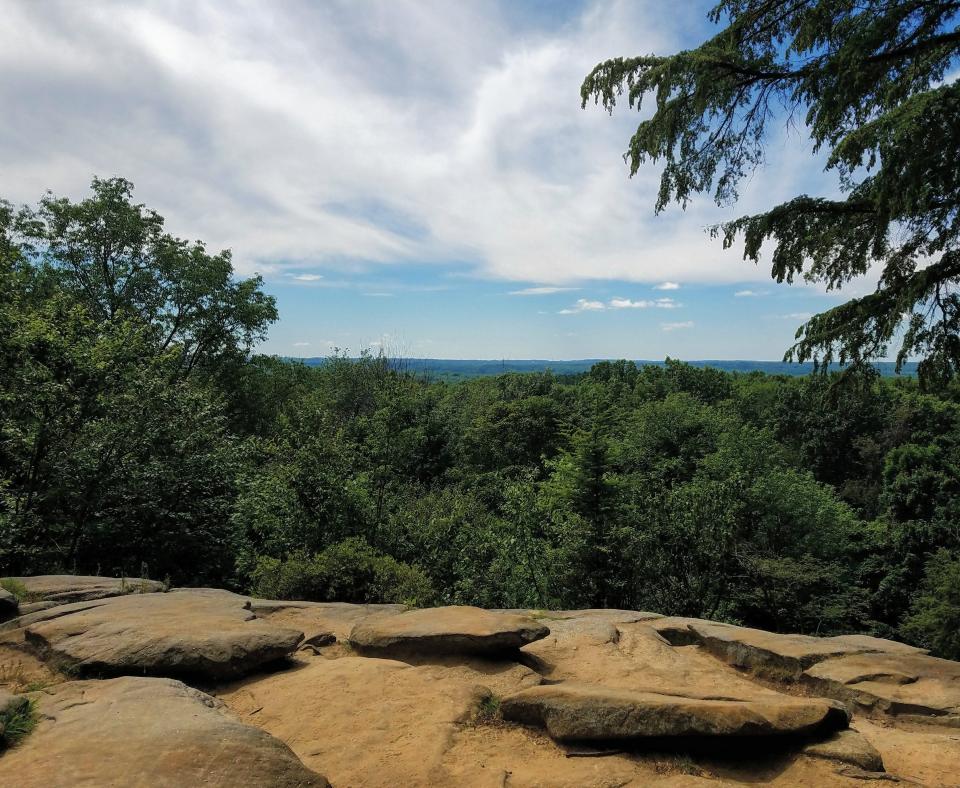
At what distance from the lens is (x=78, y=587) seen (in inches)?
324

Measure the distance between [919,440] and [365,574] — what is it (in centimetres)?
3784

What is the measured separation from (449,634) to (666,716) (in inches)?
104

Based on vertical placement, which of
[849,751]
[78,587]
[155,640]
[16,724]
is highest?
[16,724]

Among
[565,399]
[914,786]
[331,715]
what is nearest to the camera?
[914,786]

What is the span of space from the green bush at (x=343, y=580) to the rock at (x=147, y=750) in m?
5.82

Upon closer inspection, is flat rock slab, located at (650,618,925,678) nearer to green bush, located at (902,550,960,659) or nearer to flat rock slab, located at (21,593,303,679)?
flat rock slab, located at (21,593,303,679)

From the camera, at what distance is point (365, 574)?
34.2 feet

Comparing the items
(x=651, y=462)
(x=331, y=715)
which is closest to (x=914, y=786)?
(x=331, y=715)

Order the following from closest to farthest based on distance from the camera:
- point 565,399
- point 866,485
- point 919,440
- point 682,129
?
point 682,129, point 919,440, point 866,485, point 565,399

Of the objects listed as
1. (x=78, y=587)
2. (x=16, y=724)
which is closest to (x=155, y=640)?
(x=16, y=724)

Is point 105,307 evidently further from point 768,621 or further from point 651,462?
point 768,621

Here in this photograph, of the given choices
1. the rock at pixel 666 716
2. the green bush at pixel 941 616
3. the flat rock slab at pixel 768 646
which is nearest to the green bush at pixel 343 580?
the flat rock slab at pixel 768 646

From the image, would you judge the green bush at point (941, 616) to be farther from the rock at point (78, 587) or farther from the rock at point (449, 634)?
the rock at point (78, 587)

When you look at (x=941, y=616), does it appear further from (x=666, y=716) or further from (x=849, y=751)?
(x=666, y=716)
